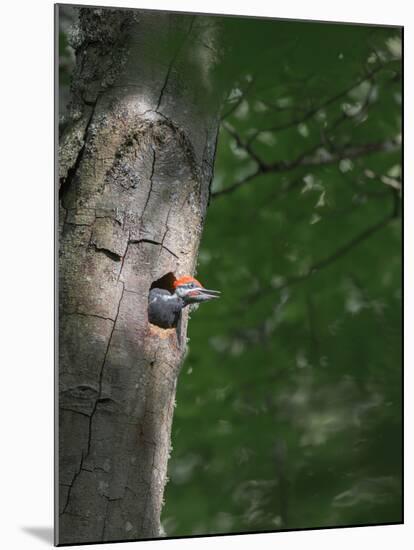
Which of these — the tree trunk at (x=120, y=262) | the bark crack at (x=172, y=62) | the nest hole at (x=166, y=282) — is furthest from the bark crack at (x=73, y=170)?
the nest hole at (x=166, y=282)

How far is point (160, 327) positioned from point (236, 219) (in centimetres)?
78

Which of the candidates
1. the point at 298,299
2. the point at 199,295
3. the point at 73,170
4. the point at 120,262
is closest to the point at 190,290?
the point at 199,295

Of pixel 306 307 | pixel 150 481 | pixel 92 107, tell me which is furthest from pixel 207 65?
pixel 150 481

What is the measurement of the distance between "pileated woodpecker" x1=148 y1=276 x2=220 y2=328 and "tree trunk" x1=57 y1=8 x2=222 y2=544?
32mm

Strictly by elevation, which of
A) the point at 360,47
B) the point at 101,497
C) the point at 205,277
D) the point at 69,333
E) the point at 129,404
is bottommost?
the point at 101,497

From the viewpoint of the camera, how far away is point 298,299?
377 cm

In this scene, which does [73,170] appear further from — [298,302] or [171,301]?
[298,302]

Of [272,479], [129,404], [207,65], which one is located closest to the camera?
[129,404]

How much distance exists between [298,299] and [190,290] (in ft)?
2.10

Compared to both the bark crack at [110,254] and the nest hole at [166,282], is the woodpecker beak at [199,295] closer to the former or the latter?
the nest hole at [166,282]

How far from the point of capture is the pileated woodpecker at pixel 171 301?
3.11 metres

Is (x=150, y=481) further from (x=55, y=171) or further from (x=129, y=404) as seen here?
(x=55, y=171)

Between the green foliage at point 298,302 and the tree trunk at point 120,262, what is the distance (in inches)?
16.1

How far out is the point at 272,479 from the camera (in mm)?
3701
